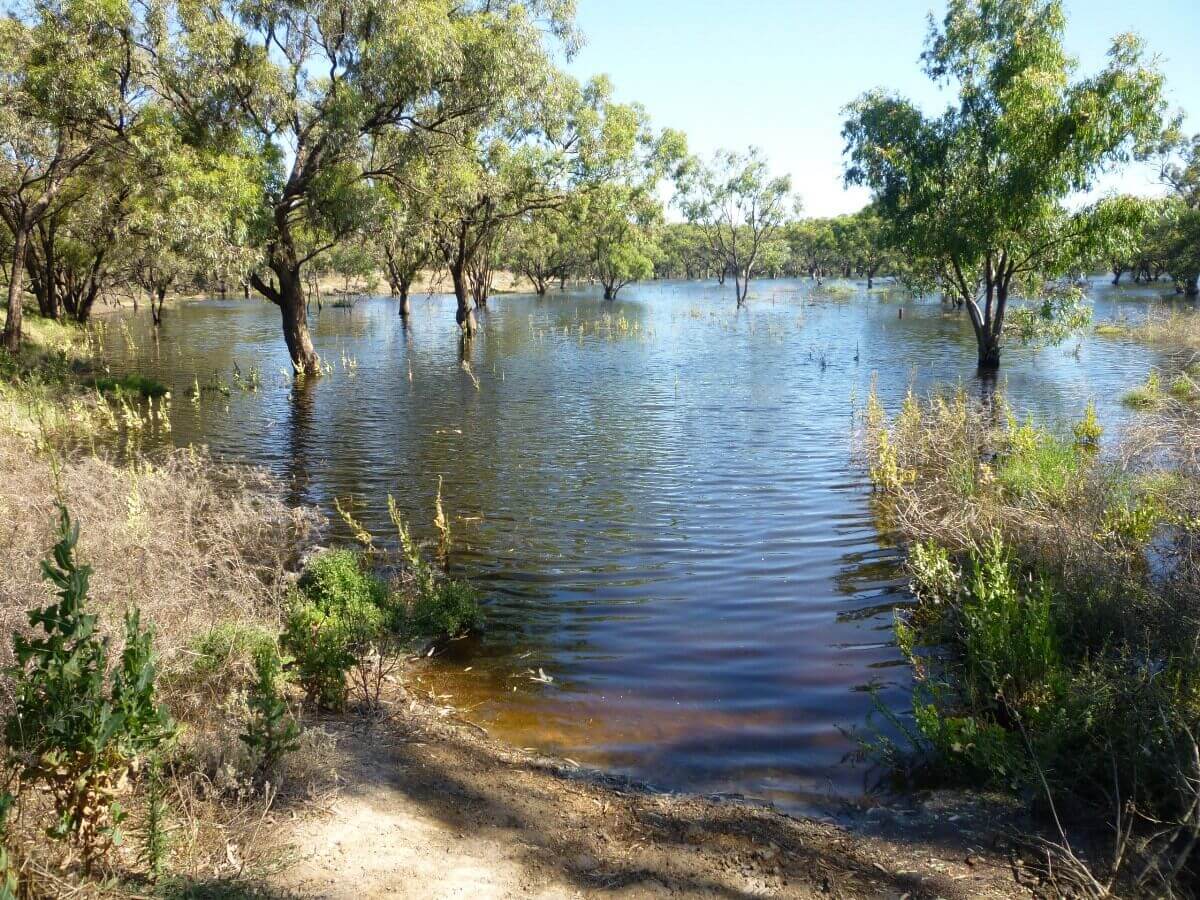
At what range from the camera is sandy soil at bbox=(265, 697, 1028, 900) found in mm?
3777

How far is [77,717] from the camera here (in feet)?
10.6

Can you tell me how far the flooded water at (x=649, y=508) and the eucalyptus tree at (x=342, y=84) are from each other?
17.5 feet

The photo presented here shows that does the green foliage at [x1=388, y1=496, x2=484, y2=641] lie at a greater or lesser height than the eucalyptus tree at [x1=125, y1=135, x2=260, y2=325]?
lesser

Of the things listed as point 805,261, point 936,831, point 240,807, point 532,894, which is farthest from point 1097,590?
point 805,261

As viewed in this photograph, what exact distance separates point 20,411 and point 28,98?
807 centimetres

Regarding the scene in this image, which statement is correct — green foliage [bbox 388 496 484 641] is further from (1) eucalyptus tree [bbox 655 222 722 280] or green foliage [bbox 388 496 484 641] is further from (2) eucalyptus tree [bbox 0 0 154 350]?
(1) eucalyptus tree [bbox 655 222 722 280]

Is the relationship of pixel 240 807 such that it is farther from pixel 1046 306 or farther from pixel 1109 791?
pixel 1046 306

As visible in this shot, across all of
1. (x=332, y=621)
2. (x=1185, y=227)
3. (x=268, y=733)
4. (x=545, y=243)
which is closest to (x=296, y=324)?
(x=332, y=621)

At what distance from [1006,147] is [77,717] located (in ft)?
69.7

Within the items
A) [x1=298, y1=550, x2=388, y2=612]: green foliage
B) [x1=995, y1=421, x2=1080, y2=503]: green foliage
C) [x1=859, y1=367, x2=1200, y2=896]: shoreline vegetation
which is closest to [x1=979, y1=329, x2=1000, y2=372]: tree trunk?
[x1=995, y1=421, x2=1080, y2=503]: green foliage

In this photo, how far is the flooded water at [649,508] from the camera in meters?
6.04

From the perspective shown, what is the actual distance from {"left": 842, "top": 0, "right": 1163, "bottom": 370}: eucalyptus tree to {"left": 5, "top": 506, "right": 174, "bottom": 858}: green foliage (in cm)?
2082

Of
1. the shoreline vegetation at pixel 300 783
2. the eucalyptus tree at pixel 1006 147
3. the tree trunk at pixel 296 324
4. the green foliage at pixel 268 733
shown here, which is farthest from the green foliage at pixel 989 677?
the tree trunk at pixel 296 324

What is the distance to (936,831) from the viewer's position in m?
4.38
